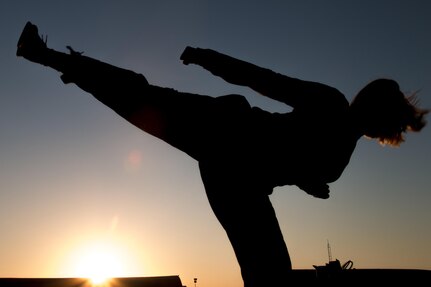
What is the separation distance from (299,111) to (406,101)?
90cm

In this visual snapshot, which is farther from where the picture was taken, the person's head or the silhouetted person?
the person's head

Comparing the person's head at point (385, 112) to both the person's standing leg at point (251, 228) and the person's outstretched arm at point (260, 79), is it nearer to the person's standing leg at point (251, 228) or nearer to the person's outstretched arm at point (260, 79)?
the person's outstretched arm at point (260, 79)

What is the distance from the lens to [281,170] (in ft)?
9.14

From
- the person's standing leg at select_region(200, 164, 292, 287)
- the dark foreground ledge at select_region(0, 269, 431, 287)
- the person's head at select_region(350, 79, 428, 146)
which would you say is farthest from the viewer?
the dark foreground ledge at select_region(0, 269, 431, 287)

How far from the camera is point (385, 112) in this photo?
9.49 ft

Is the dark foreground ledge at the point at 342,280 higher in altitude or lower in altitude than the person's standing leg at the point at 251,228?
higher

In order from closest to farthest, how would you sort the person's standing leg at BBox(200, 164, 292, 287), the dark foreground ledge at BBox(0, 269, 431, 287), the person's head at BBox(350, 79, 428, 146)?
the person's standing leg at BBox(200, 164, 292, 287), the person's head at BBox(350, 79, 428, 146), the dark foreground ledge at BBox(0, 269, 431, 287)

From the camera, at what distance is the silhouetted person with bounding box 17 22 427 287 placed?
2510 mm

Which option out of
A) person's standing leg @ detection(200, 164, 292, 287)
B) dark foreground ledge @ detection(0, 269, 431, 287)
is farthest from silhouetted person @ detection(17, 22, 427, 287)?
dark foreground ledge @ detection(0, 269, 431, 287)

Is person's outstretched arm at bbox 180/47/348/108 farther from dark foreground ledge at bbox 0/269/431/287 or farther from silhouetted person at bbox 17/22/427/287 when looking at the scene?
dark foreground ledge at bbox 0/269/431/287

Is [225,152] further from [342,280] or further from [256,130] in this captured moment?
[342,280]

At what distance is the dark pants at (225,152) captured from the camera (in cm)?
249

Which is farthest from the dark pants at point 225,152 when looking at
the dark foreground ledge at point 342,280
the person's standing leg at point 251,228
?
the dark foreground ledge at point 342,280

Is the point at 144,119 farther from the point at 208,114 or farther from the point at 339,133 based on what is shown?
the point at 339,133
